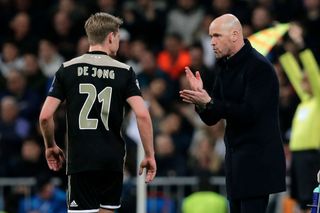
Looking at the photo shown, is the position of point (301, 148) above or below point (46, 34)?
below

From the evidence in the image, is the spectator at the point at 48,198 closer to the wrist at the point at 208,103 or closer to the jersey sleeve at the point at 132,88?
the jersey sleeve at the point at 132,88

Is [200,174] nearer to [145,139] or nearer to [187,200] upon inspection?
[187,200]

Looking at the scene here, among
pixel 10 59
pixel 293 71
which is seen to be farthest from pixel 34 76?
pixel 293 71

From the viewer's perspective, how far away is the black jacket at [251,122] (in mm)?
8648

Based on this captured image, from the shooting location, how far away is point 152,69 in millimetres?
16062

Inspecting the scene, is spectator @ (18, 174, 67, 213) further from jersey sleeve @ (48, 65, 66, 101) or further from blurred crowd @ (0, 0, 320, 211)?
jersey sleeve @ (48, 65, 66, 101)

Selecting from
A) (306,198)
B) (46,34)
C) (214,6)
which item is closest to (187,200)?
(306,198)

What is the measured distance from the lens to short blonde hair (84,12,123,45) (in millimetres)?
8750

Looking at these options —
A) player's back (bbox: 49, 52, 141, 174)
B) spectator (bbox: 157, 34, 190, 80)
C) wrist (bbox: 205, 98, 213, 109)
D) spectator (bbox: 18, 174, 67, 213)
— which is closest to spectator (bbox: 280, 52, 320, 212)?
spectator (bbox: 18, 174, 67, 213)

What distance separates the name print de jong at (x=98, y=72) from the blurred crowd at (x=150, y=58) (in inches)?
205

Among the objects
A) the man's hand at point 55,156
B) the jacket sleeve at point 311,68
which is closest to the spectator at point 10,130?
the jacket sleeve at point 311,68

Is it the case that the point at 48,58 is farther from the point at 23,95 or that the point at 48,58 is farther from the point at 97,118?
the point at 97,118

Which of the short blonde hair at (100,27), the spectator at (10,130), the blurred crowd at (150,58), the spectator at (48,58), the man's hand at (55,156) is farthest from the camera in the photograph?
the spectator at (48,58)

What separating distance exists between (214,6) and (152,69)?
58.1 inches
